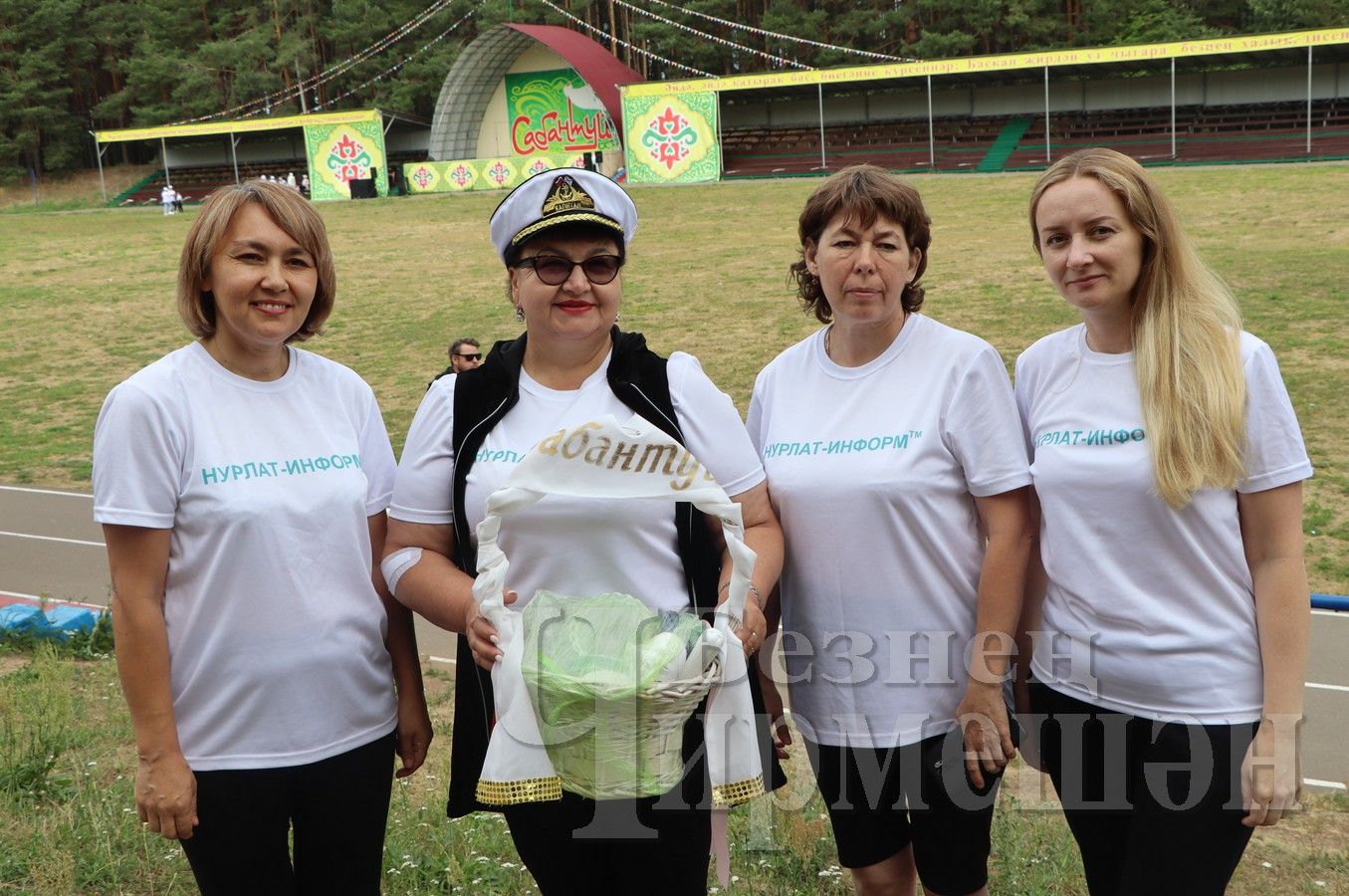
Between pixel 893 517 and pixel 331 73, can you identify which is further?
pixel 331 73

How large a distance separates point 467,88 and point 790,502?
45.8 meters

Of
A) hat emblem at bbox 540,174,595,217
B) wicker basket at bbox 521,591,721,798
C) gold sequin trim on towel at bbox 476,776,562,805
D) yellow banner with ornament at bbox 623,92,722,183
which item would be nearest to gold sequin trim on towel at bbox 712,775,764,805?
wicker basket at bbox 521,591,721,798

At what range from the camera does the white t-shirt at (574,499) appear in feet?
7.99

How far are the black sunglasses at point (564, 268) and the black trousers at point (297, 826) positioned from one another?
1.08m

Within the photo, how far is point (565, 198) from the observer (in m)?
2.49

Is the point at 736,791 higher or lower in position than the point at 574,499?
lower

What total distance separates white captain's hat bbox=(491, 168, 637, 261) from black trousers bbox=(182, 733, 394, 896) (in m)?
1.15

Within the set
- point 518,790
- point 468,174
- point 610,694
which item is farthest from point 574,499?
point 468,174

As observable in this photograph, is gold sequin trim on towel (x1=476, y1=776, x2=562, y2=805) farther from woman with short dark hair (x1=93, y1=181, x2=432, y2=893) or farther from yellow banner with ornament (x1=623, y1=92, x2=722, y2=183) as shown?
yellow banner with ornament (x1=623, y1=92, x2=722, y2=183)

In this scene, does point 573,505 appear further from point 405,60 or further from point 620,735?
point 405,60

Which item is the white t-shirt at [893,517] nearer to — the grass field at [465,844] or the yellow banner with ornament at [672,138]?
the grass field at [465,844]

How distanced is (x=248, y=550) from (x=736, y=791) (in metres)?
1.08

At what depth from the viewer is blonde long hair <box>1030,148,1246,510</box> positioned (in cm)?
247

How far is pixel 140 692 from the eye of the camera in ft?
8.05
